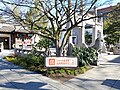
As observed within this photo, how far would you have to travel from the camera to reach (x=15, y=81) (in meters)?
9.01

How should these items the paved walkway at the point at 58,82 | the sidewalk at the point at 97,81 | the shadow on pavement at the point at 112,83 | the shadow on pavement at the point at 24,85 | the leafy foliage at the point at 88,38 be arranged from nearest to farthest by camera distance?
the shadow on pavement at the point at 24,85 < the paved walkway at the point at 58,82 < the sidewalk at the point at 97,81 < the shadow on pavement at the point at 112,83 < the leafy foliage at the point at 88,38

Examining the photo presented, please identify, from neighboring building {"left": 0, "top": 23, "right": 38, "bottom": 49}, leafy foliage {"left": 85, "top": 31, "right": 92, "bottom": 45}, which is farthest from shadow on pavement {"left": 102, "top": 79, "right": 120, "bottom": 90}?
neighboring building {"left": 0, "top": 23, "right": 38, "bottom": 49}

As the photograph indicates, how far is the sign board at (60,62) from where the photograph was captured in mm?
10366

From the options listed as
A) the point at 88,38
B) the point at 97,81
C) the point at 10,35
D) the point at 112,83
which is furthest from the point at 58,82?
the point at 10,35

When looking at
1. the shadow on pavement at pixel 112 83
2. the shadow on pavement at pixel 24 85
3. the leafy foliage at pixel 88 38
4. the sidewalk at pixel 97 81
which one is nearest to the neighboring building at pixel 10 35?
the leafy foliage at pixel 88 38

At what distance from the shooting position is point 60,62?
1050 cm

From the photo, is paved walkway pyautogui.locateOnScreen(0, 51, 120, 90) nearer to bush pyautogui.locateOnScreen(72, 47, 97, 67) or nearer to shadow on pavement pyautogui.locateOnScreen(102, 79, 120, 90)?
shadow on pavement pyautogui.locateOnScreen(102, 79, 120, 90)

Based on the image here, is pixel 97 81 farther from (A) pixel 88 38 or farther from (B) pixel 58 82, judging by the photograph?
(A) pixel 88 38

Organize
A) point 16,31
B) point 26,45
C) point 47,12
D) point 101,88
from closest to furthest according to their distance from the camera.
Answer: point 101,88, point 47,12, point 26,45, point 16,31

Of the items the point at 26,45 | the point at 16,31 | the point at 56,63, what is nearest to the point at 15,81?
the point at 56,63

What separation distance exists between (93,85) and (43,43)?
8616 mm

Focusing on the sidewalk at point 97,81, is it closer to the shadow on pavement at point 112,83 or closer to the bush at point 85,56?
the shadow on pavement at point 112,83

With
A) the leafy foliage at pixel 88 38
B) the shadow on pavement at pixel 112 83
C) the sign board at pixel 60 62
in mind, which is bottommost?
the shadow on pavement at pixel 112 83

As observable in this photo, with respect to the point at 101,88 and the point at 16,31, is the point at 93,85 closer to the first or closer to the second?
the point at 101,88
